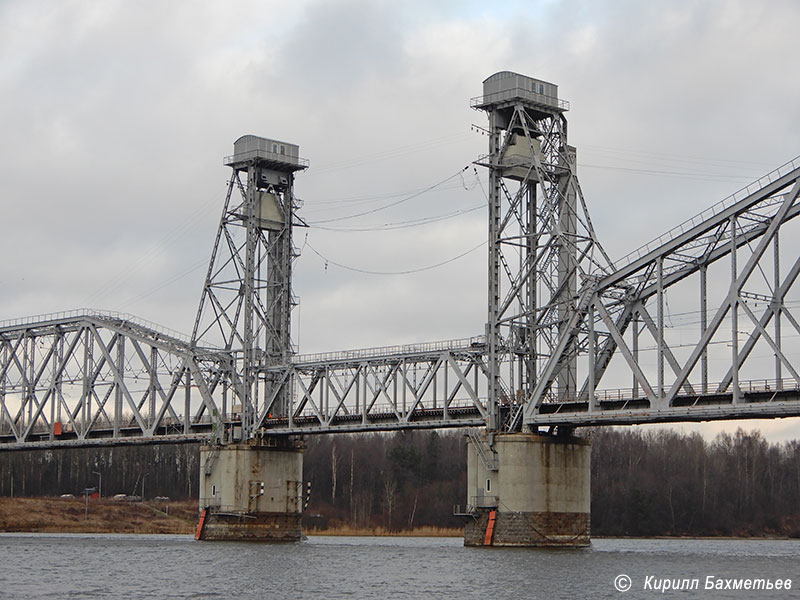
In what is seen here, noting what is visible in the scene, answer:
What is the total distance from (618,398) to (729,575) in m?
19.9

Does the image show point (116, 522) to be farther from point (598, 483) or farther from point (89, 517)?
point (598, 483)

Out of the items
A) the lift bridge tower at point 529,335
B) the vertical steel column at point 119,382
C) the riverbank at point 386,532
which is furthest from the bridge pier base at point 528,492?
the riverbank at point 386,532

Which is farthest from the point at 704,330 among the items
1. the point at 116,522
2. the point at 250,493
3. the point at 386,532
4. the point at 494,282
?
the point at 116,522

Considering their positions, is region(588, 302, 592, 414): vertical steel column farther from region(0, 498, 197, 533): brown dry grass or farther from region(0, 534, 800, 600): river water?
region(0, 498, 197, 533): brown dry grass

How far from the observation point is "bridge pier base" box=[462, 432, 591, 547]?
88188 mm

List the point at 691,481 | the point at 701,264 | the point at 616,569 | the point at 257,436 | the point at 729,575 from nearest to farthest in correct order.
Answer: the point at 729,575
the point at 616,569
the point at 701,264
the point at 257,436
the point at 691,481

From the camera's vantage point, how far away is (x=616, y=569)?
72312 mm

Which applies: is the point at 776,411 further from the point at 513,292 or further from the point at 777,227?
the point at 513,292

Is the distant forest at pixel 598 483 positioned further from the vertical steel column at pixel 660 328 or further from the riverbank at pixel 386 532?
the vertical steel column at pixel 660 328

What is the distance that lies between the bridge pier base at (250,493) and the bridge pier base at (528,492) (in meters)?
22.6

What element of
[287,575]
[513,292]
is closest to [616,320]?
[513,292]

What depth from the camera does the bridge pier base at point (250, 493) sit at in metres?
107

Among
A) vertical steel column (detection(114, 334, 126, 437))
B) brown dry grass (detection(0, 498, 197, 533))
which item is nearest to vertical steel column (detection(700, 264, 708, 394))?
vertical steel column (detection(114, 334, 126, 437))

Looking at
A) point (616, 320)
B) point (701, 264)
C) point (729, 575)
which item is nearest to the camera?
point (729, 575)
